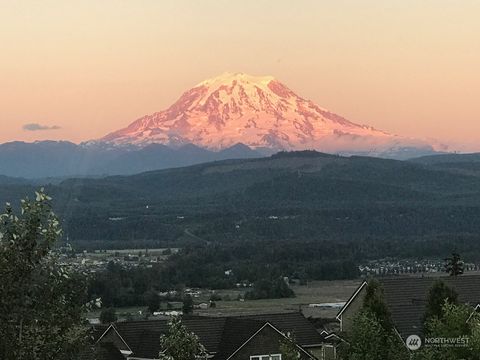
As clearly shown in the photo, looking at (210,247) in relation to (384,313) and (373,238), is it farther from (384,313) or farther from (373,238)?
(384,313)

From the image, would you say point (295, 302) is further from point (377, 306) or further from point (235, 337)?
point (377, 306)

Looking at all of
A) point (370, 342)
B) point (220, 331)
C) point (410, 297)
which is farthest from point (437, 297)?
point (220, 331)

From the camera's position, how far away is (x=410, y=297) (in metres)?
42.5

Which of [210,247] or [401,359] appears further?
[210,247]

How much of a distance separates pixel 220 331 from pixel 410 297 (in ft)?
24.9

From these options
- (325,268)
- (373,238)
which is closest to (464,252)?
(325,268)

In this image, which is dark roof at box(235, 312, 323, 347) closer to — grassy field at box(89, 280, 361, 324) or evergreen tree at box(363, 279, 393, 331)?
evergreen tree at box(363, 279, 393, 331)

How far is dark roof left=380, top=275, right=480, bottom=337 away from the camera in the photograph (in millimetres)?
38656

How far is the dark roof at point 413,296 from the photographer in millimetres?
38656

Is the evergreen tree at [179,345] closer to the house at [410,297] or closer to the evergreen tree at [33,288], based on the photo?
the house at [410,297]

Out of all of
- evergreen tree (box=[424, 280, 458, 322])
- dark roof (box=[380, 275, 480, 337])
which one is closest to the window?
dark roof (box=[380, 275, 480, 337])

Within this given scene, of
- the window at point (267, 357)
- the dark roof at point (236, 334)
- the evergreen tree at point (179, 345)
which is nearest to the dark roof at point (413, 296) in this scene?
the window at point (267, 357)

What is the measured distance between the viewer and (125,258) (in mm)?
165000

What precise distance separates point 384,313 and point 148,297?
76.3 meters
